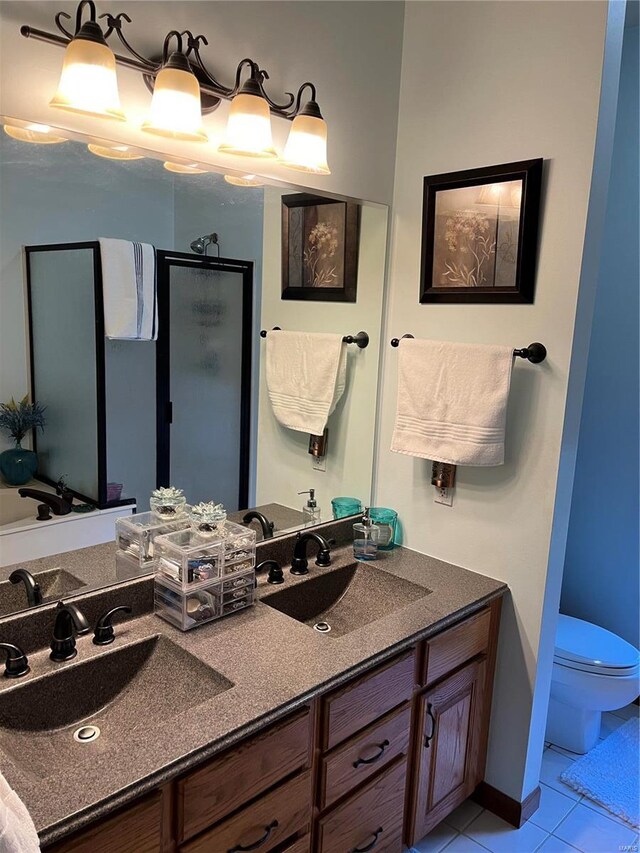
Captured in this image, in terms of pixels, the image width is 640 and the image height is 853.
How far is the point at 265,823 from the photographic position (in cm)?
132

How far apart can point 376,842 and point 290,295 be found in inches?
62.6

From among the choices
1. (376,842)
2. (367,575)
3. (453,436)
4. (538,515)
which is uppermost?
(453,436)

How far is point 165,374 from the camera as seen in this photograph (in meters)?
1.68

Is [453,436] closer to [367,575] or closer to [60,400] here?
[367,575]

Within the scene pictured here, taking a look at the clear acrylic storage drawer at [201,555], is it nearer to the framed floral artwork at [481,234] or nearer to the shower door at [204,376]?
the shower door at [204,376]

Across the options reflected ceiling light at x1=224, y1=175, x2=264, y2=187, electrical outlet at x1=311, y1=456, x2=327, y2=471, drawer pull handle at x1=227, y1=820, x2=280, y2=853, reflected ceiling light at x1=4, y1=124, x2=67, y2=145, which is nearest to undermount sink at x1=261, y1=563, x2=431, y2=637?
electrical outlet at x1=311, y1=456, x2=327, y2=471

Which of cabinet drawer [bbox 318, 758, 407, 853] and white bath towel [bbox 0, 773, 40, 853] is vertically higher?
white bath towel [bbox 0, 773, 40, 853]

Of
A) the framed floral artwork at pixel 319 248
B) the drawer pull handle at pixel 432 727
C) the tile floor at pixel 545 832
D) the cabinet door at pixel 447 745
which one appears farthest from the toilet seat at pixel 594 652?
the framed floral artwork at pixel 319 248

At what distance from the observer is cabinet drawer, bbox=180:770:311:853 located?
4.01 feet

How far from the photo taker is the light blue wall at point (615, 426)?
2676mm

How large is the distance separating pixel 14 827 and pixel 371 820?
1.08m

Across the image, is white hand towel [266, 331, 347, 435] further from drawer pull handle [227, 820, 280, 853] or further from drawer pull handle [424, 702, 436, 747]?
drawer pull handle [227, 820, 280, 853]

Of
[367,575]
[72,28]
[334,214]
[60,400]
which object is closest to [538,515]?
[367,575]

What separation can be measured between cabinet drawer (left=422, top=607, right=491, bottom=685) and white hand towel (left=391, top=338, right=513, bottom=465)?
1.57 ft
